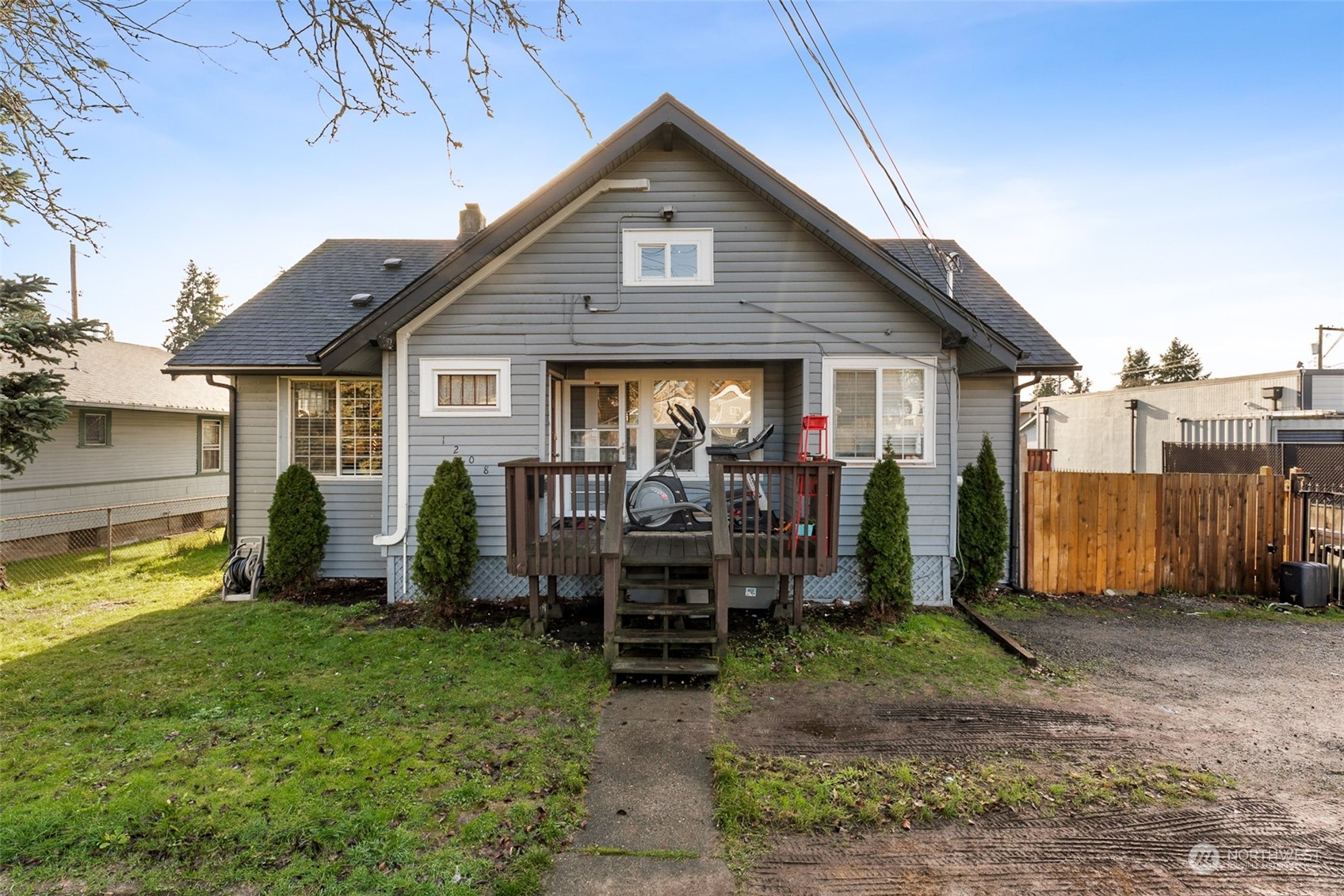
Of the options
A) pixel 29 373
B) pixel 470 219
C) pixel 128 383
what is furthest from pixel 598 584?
pixel 128 383

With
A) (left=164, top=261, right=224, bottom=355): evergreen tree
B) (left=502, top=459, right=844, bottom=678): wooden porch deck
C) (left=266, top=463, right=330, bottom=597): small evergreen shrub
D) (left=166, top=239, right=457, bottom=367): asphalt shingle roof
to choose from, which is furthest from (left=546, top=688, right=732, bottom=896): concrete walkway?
(left=164, top=261, right=224, bottom=355): evergreen tree

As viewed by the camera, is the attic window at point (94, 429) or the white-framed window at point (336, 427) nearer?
the white-framed window at point (336, 427)

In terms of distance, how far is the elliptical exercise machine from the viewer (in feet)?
24.0

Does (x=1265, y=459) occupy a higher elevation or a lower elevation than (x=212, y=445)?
lower

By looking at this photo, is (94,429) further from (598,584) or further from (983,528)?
(983,528)

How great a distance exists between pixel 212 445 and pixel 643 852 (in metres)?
18.0

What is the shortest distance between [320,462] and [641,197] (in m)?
6.05

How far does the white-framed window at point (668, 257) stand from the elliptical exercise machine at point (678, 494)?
1.81 meters

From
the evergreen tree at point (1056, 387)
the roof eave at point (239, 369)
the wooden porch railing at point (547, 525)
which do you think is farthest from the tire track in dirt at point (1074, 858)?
the evergreen tree at point (1056, 387)

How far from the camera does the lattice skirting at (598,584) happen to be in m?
7.32

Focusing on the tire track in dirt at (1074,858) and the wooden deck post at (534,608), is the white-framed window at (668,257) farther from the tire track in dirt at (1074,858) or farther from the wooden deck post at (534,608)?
the tire track in dirt at (1074,858)

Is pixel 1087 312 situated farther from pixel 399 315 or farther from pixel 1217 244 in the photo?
pixel 399 315

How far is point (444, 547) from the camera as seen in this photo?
6609mm

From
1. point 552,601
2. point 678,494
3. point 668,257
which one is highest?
point 668,257
